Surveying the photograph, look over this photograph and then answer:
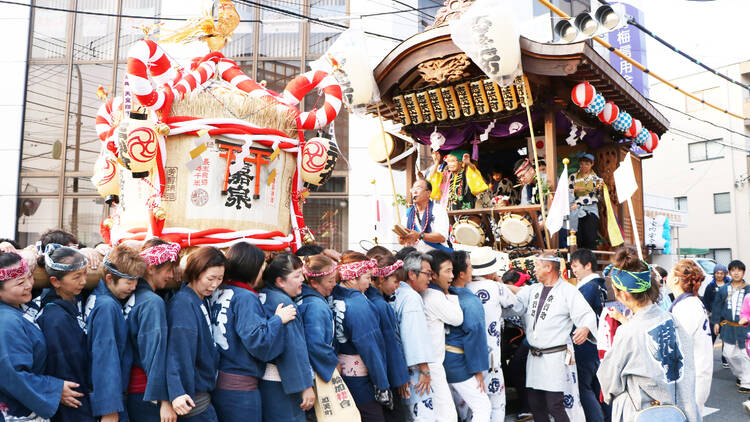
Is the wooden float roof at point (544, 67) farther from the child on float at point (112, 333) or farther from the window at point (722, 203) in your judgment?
the window at point (722, 203)

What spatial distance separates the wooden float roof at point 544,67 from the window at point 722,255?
775 inches

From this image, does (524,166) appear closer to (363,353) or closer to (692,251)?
(363,353)

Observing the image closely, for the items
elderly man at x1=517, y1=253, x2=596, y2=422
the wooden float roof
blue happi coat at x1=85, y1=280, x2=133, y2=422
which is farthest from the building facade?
blue happi coat at x1=85, y1=280, x2=133, y2=422

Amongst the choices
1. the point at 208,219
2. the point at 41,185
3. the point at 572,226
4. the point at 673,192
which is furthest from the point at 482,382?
the point at 673,192

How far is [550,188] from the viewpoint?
737 cm

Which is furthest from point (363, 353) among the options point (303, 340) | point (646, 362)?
point (646, 362)

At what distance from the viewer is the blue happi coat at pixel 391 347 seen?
3871 millimetres

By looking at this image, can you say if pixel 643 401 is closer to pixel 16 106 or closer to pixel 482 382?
pixel 482 382

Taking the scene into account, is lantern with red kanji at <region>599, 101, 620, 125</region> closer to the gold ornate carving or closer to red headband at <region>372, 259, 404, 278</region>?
the gold ornate carving

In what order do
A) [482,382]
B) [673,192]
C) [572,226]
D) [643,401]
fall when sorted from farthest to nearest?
[673,192] → [572,226] → [482,382] → [643,401]

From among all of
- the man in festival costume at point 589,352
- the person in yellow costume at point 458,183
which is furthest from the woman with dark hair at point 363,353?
the person in yellow costume at point 458,183

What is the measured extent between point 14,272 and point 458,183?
23.5ft

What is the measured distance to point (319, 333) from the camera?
3455 mm

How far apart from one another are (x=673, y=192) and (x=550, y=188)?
76.6 ft
